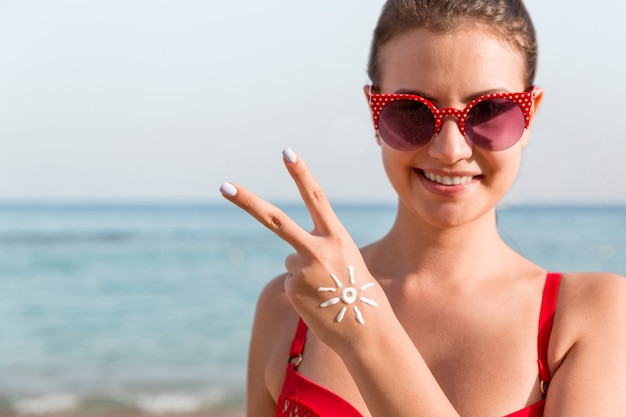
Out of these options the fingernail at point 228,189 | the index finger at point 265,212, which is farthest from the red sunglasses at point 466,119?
the fingernail at point 228,189

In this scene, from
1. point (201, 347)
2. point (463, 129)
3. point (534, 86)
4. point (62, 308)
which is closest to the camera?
point (463, 129)

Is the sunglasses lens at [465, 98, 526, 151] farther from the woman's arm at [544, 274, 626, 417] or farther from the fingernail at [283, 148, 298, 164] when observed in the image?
the fingernail at [283, 148, 298, 164]

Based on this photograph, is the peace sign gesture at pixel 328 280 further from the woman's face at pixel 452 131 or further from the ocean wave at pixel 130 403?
the ocean wave at pixel 130 403

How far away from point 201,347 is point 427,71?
1030 cm

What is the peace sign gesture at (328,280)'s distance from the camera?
2262 mm

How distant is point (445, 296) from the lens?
2.91 metres

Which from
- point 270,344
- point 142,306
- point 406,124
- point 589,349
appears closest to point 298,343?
point 270,344

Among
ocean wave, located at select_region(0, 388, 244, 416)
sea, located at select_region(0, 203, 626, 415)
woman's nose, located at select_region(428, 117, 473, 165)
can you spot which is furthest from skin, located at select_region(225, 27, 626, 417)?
ocean wave, located at select_region(0, 388, 244, 416)

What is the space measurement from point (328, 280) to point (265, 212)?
0.25 m

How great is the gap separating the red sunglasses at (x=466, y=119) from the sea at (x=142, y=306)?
748mm

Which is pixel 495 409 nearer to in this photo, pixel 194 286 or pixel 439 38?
pixel 439 38

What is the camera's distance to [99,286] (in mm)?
17938

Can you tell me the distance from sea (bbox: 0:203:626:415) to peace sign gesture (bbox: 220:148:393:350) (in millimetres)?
1178

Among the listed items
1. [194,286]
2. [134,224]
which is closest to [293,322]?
[194,286]
